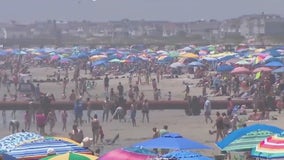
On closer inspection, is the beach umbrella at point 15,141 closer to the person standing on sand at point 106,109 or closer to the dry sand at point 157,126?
the dry sand at point 157,126

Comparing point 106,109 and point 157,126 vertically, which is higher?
point 106,109

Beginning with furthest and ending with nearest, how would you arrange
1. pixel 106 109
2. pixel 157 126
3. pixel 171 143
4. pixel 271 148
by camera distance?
1. pixel 106 109
2. pixel 157 126
3. pixel 171 143
4. pixel 271 148

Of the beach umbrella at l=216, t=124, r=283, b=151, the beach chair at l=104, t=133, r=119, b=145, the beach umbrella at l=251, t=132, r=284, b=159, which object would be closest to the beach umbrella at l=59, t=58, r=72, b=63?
the beach chair at l=104, t=133, r=119, b=145

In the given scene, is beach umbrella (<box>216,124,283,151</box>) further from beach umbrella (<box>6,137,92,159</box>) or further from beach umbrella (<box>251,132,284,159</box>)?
beach umbrella (<box>6,137,92,159</box>)

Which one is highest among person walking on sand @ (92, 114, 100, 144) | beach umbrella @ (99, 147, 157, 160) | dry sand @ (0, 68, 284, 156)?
beach umbrella @ (99, 147, 157, 160)

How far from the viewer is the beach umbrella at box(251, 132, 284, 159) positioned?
1067 cm

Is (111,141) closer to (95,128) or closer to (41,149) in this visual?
(95,128)

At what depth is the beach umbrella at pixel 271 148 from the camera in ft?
35.0

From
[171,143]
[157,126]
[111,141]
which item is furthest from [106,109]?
[171,143]

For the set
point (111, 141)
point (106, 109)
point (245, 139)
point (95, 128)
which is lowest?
point (111, 141)

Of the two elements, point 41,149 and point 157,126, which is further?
point 157,126

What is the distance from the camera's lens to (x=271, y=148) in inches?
426

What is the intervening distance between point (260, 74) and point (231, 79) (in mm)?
1736

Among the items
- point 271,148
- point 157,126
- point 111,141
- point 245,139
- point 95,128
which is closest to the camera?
point 271,148
